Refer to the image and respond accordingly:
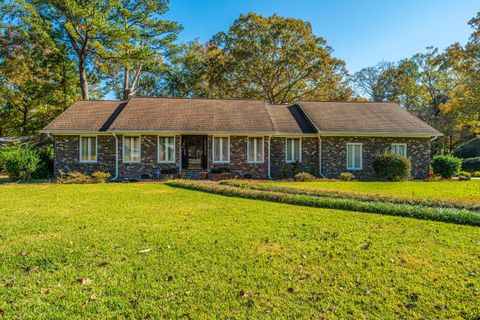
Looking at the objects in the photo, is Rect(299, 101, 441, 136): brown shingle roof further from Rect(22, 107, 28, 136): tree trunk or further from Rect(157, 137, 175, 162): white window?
Rect(22, 107, 28, 136): tree trunk

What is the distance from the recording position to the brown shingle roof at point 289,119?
17.8 m

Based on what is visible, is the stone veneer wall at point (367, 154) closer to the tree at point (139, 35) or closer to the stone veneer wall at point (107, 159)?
the stone veneer wall at point (107, 159)

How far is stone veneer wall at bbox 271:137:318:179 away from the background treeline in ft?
43.0

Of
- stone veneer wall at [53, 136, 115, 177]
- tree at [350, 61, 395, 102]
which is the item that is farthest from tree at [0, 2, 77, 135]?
tree at [350, 61, 395, 102]

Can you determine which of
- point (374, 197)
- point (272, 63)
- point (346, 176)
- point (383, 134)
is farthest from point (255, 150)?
point (272, 63)

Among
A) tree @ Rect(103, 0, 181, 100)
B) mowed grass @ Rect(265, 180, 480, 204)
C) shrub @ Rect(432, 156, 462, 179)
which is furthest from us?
tree @ Rect(103, 0, 181, 100)

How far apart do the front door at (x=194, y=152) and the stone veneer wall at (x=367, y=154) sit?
7458 mm

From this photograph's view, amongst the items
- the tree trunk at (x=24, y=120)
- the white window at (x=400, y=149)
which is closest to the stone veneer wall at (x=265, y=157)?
the white window at (x=400, y=149)

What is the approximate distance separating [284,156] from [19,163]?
1438 cm

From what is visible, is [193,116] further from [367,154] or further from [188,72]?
[188,72]

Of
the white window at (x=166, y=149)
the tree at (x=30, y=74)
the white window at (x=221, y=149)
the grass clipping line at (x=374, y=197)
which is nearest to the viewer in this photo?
the grass clipping line at (x=374, y=197)

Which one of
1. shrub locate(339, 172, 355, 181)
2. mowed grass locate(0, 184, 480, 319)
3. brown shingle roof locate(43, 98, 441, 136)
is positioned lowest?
mowed grass locate(0, 184, 480, 319)

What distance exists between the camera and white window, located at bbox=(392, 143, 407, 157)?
1764 centimetres

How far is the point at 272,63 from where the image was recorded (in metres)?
28.3
